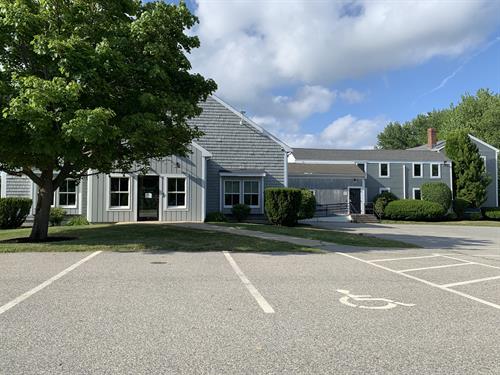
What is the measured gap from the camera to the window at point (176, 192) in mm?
22781

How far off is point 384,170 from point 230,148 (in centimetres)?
2072

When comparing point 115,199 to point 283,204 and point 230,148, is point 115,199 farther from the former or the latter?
point 283,204

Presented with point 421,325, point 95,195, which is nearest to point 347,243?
point 421,325

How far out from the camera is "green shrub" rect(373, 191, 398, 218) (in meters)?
36.4

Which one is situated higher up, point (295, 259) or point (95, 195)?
point (95, 195)

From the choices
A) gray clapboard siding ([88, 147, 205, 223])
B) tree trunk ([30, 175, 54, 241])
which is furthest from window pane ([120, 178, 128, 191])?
tree trunk ([30, 175, 54, 241])

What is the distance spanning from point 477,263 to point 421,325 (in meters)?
7.09

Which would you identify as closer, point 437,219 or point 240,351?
point 240,351

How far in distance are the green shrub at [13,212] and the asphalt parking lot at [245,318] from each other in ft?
39.4

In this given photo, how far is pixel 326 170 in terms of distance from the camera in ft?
125

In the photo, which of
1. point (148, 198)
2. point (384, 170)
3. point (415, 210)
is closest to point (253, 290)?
point (148, 198)

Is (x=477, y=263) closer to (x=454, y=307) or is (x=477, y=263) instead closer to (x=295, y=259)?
(x=295, y=259)

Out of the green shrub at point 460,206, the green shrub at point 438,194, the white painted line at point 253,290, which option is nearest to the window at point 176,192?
the white painted line at point 253,290

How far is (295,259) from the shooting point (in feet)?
37.3
